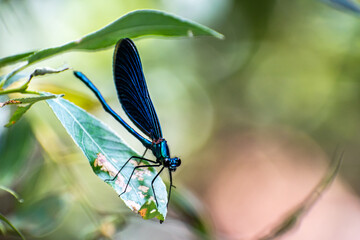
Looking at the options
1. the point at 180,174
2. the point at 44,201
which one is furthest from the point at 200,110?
the point at 44,201

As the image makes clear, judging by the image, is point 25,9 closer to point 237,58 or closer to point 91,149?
point 91,149

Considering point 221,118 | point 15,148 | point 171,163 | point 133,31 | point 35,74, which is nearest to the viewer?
point 35,74

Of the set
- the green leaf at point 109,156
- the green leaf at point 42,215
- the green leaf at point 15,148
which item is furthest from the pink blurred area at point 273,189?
the green leaf at point 109,156

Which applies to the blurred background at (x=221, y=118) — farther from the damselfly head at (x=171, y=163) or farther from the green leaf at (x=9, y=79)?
the damselfly head at (x=171, y=163)

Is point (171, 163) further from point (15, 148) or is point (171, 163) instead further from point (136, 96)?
point (15, 148)

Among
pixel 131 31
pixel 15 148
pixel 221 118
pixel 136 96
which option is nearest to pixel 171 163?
pixel 136 96

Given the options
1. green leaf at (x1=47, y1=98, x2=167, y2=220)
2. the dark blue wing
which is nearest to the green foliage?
green leaf at (x1=47, y1=98, x2=167, y2=220)
